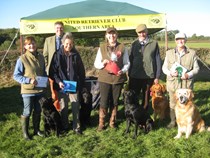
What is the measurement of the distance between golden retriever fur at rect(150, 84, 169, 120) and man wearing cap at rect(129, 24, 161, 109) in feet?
1.40

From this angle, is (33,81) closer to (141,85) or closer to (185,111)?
(141,85)

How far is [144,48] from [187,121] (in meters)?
1.55

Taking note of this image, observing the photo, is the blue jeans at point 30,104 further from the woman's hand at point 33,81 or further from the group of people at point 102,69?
the woman's hand at point 33,81

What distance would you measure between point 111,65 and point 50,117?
54.7 inches

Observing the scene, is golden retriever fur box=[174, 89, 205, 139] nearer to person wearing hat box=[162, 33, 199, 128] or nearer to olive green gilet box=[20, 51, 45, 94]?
person wearing hat box=[162, 33, 199, 128]

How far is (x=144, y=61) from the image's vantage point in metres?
5.33

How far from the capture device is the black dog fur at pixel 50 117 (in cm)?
482

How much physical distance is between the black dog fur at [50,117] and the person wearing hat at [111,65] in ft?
2.87

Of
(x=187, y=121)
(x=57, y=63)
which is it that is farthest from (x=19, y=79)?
(x=187, y=121)

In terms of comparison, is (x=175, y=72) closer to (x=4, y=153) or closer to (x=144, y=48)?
(x=144, y=48)

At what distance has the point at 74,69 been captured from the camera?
16.1 ft

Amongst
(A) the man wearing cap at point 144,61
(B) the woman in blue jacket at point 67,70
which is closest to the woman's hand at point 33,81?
(B) the woman in blue jacket at point 67,70

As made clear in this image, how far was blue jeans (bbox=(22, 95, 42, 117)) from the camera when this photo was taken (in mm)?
4684

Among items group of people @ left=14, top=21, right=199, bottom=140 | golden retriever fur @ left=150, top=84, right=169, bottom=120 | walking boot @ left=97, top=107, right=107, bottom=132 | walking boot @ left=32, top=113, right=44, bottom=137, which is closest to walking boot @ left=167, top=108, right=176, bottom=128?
group of people @ left=14, top=21, right=199, bottom=140
